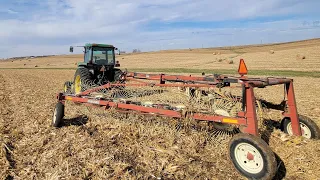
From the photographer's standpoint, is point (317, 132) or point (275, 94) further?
point (275, 94)

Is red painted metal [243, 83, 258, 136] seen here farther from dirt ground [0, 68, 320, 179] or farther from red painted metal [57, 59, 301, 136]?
dirt ground [0, 68, 320, 179]

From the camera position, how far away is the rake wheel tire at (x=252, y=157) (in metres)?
3.35

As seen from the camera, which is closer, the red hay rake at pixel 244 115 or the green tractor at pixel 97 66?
the red hay rake at pixel 244 115

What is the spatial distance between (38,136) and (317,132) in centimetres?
488

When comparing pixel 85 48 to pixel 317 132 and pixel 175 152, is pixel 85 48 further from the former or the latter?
pixel 317 132

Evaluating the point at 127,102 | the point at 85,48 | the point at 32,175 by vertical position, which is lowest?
the point at 32,175

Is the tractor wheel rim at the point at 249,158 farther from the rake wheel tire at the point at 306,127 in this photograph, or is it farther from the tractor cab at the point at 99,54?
the tractor cab at the point at 99,54

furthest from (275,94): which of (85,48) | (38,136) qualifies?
(38,136)

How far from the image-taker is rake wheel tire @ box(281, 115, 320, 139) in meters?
4.54

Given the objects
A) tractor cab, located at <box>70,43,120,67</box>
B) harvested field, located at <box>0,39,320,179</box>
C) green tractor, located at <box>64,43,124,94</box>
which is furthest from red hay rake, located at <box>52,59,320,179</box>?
tractor cab, located at <box>70,43,120,67</box>

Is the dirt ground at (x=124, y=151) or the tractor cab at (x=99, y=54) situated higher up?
the tractor cab at (x=99, y=54)

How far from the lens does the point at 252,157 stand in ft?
11.8

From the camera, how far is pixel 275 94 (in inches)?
399

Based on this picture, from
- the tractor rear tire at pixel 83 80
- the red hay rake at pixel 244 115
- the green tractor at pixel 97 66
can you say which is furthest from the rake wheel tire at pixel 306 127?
the green tractor at pixel 97 66
